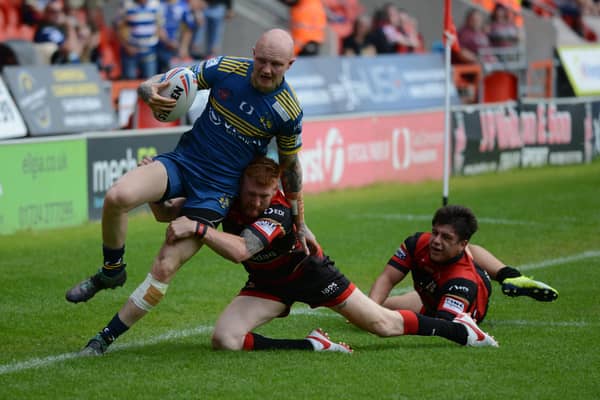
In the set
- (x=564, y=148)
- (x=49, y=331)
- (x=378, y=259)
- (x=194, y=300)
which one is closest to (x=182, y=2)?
(x=564, y=148)

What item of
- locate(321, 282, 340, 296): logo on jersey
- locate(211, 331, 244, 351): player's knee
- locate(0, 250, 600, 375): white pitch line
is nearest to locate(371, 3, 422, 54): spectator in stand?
locate(0, 250, 600, 375): white pitch line

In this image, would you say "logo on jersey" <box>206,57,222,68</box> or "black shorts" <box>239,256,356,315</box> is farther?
"logo on jersey" <box>206,57,222,68</box>

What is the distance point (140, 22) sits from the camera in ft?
56.4

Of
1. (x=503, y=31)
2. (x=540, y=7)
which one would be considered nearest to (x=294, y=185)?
(x=503, y=31)

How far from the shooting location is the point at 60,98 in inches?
576

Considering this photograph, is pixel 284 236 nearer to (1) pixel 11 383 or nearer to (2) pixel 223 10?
(1) pixel 11 383

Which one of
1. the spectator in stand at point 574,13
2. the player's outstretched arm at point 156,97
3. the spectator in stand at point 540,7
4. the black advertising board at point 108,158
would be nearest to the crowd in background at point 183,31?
the black advertising board at point 108,158

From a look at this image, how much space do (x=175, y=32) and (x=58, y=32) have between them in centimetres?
254

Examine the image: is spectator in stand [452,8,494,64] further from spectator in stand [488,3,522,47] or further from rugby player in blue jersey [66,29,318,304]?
rugby player in blue jersey [66,29,318,304]

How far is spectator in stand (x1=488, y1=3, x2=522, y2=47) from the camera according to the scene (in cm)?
2314

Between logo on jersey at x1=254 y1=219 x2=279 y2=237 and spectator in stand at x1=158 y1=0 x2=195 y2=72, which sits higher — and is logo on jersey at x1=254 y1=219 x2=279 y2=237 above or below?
below

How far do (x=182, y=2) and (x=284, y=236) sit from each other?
1223cm

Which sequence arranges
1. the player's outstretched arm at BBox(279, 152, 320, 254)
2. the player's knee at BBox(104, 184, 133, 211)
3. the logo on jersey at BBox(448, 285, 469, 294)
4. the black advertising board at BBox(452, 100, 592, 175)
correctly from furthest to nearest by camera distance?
the black advertising board at BBox(452, 100, 592, 175) → the logo on jersey at BBox(448, 285, 469, 294) → the player's outstretched arm at BBox(279, 152, 320, 254) → the player's knee at BBox(104, 184, 133, 211)

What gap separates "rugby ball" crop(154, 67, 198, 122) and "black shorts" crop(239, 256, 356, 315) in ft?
4.08
